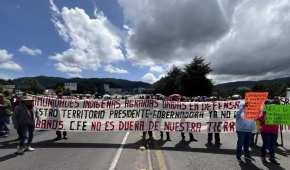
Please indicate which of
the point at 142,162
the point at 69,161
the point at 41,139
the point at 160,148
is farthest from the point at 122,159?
the point at 41,139

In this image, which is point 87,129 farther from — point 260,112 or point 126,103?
point 260,112

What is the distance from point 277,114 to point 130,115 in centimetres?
539

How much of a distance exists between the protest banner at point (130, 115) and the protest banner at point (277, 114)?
8.34ft

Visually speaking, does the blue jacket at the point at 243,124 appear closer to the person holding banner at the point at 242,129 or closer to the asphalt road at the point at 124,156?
the person holding banner at the point at 242,129

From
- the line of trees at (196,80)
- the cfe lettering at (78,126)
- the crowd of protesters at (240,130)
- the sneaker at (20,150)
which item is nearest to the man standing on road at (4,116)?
the crowd of protesters at (240,130)

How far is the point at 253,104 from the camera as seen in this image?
11.4 metres

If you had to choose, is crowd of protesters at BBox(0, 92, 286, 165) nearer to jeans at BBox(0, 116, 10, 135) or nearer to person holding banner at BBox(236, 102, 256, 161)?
person holding banner at BBox(236, 102, 256, 161)

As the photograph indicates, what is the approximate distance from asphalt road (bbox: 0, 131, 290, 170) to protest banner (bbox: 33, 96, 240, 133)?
57 cm

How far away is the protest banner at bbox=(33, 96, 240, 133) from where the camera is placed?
49.2 ft

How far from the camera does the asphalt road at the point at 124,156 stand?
32.9 ft

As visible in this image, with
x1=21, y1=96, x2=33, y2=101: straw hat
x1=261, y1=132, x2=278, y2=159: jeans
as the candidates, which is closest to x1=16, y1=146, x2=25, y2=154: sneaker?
x1=21, y1=96, x2=33, y2=101: straw hat

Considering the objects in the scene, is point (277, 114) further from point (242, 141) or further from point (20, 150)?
point (20, 150)

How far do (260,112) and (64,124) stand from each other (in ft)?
23.4

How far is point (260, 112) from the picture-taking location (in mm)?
11352
